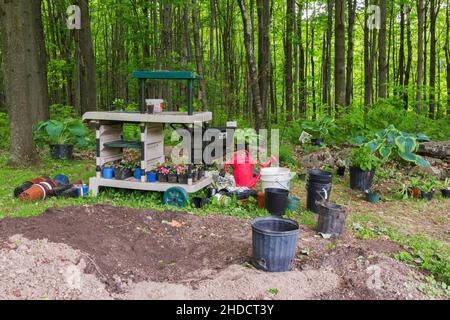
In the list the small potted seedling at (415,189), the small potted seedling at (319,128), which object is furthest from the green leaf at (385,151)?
the small potted seedling at (319,128)

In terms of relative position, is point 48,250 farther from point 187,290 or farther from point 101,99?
point 101,99

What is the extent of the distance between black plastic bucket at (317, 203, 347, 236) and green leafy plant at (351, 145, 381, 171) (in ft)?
8.21

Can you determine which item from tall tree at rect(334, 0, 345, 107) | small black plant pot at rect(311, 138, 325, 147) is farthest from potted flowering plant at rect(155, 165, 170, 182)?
tall tree at rect(334, 0, 345, 107)

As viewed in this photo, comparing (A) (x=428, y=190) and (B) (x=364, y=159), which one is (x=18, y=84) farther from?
(A) (x=428, y=190)

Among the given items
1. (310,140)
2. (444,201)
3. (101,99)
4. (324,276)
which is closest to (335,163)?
(310,140)

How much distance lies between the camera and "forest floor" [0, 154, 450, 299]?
357 cm

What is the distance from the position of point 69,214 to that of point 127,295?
6.37ft

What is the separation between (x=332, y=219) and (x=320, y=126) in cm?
610

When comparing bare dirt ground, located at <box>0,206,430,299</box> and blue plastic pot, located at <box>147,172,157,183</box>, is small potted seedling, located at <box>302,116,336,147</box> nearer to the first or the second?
blue plastic pot, located at <box>147,172,157,183</box>

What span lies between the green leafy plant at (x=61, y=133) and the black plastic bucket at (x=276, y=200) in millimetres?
5534

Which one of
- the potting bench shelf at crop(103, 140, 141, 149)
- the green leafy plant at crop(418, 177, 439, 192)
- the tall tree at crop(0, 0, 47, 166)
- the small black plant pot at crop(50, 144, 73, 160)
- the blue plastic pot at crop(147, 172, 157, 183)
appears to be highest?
the tall tree at crop(0, 0, 47, 166)

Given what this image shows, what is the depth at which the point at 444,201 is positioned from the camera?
7.28 m

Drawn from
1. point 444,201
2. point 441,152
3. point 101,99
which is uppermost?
point 101,99

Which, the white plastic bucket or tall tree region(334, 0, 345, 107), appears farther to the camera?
tall tree region(334, 0, 345, 107)
